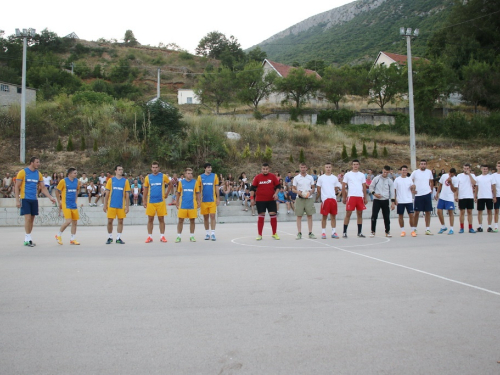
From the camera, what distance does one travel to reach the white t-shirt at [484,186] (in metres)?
14.6

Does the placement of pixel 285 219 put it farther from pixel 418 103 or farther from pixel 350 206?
pixel 418 103

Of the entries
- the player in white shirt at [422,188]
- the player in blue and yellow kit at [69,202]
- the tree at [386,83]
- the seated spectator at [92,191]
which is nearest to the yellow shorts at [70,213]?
the player in blue and yellow kit at [69,202]

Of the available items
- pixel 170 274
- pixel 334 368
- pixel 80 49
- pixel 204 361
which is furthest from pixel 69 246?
pixel 80 49

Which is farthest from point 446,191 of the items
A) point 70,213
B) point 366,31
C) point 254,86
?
point 366,31

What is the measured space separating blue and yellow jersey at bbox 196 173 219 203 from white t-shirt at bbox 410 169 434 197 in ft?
21.0

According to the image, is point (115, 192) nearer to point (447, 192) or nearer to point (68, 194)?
point (68, 194)

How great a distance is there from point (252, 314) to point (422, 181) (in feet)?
35.1

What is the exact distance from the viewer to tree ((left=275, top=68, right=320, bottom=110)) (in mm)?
51688

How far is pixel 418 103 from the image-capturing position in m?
50.4

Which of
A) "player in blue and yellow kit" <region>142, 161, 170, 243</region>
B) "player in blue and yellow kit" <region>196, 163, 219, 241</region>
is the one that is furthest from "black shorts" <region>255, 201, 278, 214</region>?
"player in blue and yellow kit" <region>142, 161, 170, 243</region>

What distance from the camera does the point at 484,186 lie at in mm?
14703

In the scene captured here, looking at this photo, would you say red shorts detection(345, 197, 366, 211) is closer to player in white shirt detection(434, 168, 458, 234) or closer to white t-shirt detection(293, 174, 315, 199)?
white t-shirt detection(293, 174, 315, 199)

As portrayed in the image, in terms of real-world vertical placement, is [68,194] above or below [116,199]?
above

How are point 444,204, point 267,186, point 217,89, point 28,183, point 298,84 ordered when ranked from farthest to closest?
point 217,89 → point 298,84 → point 444,204 → point 267,186 → point 28,183
